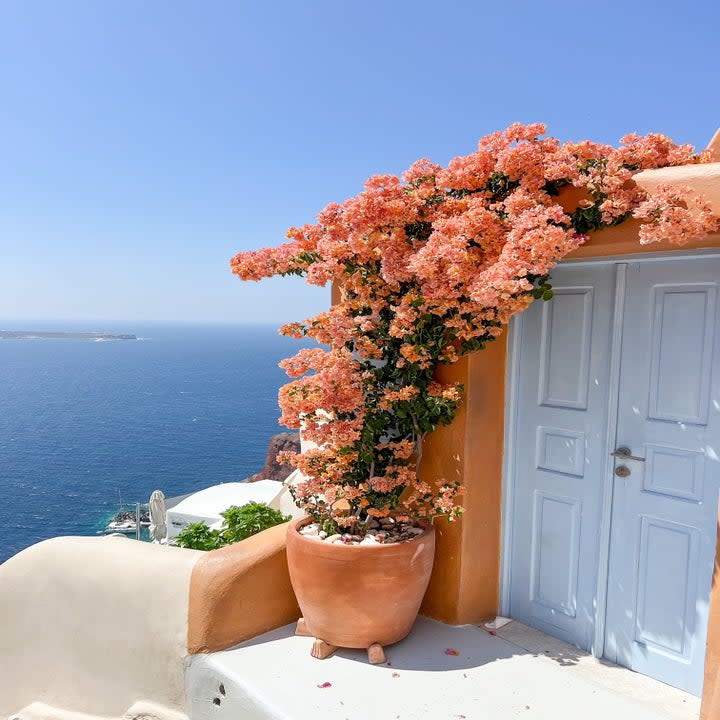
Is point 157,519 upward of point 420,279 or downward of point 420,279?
downward

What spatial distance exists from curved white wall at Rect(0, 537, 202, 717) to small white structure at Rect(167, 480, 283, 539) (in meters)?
14.7

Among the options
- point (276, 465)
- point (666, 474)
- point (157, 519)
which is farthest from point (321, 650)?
point (276, 465)

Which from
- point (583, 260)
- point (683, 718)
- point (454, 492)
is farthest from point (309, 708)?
point (583, 260)

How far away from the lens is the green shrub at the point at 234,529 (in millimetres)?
5098

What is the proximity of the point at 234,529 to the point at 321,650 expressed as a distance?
2.02m

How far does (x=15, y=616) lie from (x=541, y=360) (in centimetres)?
377

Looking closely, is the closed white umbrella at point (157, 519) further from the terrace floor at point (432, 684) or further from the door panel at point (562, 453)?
the door panel at point (562, 453)

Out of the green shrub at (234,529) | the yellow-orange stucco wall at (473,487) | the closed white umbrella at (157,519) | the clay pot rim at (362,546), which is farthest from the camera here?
the closed white umbrella at (157,519)

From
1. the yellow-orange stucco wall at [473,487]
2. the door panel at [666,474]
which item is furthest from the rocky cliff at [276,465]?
the door panel at [666,474]

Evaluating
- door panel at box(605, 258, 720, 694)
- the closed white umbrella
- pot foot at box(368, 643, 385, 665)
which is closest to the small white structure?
the closed white umbrella

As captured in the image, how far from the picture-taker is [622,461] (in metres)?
3.39

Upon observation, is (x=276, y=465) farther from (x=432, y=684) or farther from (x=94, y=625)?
(x=432, y=684)

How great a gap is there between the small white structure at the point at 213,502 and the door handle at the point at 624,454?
632 inches

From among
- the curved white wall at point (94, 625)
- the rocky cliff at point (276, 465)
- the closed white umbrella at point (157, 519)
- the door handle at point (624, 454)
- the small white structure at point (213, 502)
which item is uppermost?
the door handle at point (624, 454)
